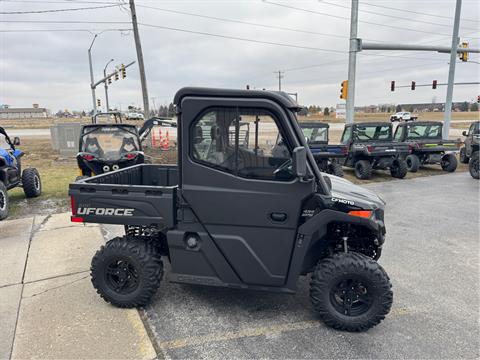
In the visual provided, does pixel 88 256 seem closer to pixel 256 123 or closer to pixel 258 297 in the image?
pixel 258 297

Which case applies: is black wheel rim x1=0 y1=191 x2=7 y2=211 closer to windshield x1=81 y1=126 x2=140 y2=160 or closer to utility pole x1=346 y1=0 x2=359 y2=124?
windshield x1=81 y1=126 x2=140 y2=160

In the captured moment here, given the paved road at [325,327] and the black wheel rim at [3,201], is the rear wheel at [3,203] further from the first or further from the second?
the paved road at [325,327]

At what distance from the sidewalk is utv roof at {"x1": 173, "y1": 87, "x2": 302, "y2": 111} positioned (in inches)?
89.4

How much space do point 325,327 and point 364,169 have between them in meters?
9.23

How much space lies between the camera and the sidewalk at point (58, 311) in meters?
2.90

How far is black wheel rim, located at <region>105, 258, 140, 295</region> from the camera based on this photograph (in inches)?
139

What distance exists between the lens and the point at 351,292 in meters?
3.26

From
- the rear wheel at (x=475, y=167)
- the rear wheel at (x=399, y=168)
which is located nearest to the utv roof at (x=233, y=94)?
the rear wheel at (x=399, y=168)

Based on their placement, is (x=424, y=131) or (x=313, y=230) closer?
(x=313, y=230)

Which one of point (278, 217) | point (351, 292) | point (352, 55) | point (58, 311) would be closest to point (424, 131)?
point (352, 55)

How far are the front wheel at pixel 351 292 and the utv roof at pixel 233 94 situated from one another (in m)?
1.60

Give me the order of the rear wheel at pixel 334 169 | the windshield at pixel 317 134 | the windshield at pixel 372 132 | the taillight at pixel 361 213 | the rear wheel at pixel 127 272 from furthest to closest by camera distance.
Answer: the windshield at pixel 372 132, the windshield at pixel 317 134, the rear wheel at pixel 334 169, the rear wheel at pixel 127 272, the taillight at pixel 361 213

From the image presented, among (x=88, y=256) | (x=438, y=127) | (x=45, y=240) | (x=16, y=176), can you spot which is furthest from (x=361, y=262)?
(x=438, y=127)

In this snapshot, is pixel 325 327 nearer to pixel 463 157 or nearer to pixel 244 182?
pixel 244 182
